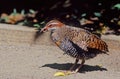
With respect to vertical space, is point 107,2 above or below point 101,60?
above


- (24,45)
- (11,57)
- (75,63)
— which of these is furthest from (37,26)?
(75,63)

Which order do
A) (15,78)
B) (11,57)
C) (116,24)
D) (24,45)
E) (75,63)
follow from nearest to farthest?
(15,78)
(75,63)
(11,57)
(24,45)
(116,24)

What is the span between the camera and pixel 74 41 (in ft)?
25.1

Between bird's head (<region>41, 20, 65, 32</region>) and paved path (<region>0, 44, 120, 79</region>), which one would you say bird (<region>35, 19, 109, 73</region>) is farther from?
paved path (<region>0, 44, 120, 79</region>)

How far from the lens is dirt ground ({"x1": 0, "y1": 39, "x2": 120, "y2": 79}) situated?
7.83 m

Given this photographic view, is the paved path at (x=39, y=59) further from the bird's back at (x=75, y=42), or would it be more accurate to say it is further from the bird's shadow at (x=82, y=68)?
the bird's back at (x=75, y=42)

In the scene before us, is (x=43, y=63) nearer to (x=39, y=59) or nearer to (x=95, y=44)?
(x=39, y=59)

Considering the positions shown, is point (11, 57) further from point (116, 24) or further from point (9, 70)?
point (116, 24)

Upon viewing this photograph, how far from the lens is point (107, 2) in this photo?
10188 millimetres

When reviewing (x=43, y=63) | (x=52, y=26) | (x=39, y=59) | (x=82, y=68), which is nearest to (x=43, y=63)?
(x=43, y=63)

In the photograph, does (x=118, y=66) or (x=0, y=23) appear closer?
(x=118, y=66)

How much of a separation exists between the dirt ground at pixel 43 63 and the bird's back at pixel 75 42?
373 millimetres

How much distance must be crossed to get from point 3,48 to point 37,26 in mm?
879

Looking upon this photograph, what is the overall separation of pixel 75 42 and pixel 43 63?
1057mm
